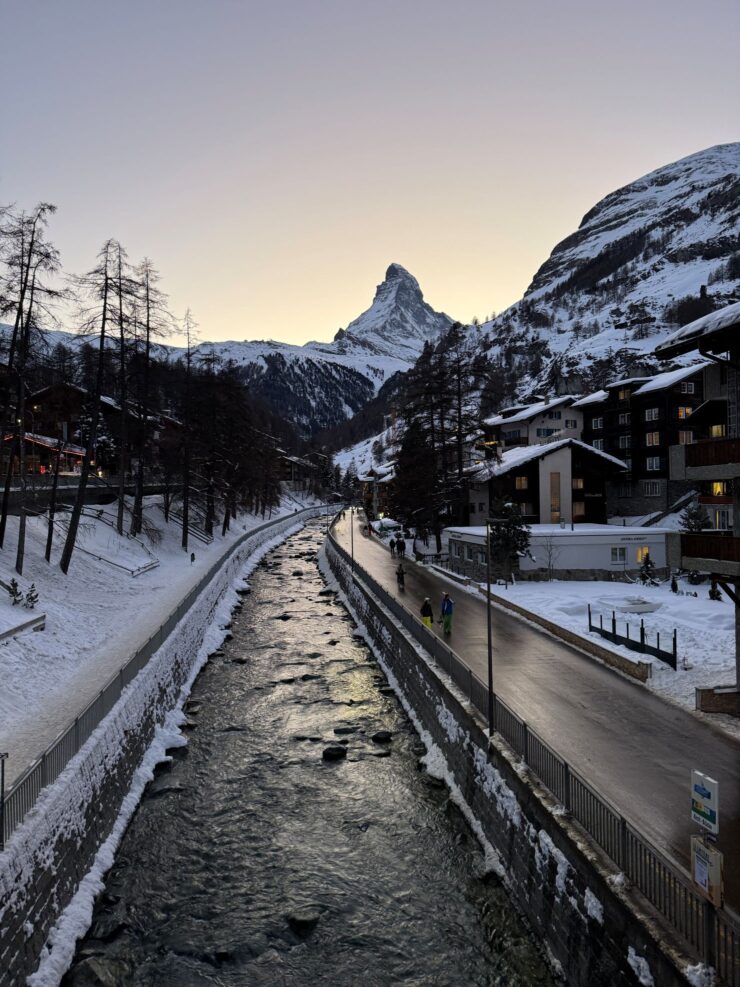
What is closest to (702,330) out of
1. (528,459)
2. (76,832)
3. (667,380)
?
(76,832)

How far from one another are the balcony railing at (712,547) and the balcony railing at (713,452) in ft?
7.05

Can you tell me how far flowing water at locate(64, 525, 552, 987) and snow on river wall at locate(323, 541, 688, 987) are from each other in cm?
55

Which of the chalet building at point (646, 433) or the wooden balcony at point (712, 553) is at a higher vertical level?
the chalet building at point (646, 433)

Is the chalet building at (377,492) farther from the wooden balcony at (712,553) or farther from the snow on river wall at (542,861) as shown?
the snow on river wall at (542,861)

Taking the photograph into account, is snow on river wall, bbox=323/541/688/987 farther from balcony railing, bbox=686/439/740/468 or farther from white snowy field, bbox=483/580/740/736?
balcony railing, bbox=686/439/740/468

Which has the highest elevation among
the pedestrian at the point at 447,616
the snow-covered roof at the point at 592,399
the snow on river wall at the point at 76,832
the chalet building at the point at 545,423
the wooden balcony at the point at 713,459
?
the snow-covered roof at the point at 592,399

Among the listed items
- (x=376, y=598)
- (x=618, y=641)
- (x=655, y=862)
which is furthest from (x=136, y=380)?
(x=655, y=862)

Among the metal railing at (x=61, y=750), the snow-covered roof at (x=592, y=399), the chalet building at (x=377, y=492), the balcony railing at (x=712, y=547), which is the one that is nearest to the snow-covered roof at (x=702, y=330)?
the balcony railing at (x=712, y=547)

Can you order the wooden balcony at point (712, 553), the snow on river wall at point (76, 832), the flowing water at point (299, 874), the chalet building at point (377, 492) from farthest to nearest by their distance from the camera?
the chalet building at point (377, 492) < the wooden balcony at point (712, 553) < the flowing water at point (299, 874) < the snow on river wall at point (76, 832)

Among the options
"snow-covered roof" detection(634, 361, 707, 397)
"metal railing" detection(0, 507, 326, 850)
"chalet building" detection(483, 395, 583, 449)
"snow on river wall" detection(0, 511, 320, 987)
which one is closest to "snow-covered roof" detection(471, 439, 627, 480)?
"snow-covered roof" detection(634, 361, 707, 397)

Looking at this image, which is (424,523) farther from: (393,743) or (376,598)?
(393,743)

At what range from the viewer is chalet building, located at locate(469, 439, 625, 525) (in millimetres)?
50188

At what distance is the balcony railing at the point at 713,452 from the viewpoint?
16625mm

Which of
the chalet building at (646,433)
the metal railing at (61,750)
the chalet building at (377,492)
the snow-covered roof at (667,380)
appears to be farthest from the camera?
the chalet building at (377,492)
